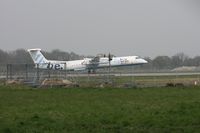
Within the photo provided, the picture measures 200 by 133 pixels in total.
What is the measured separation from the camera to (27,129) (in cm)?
1167

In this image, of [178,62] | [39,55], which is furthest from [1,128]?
[178,62]

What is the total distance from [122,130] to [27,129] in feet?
7.55

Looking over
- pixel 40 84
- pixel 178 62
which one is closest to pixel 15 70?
pixel 40 84

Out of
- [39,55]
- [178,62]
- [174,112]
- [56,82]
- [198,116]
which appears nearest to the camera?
[198,116]

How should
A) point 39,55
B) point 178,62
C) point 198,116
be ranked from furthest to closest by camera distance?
point 178,62 < point 39,55 < point 198,116

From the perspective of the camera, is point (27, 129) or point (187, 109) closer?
point (27, 129)

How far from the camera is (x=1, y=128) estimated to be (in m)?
11.6

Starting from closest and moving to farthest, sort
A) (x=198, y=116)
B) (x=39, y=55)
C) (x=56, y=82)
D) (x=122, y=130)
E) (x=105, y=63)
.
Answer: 1. (x=122, y=130)
2. (x=198, y=116)
3. (x=56, y=82)
4. (x=105, y=63)
5. (x=39, y=55)

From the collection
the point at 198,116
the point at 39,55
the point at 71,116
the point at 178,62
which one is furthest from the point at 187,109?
the point at 178,62

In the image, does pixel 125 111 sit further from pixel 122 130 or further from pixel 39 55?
pixel 39 55

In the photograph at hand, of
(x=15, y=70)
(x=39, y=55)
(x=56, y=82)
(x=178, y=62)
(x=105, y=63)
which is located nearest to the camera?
(x=56, y=82)

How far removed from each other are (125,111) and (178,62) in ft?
372

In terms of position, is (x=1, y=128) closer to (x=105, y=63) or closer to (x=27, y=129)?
(x=27, y=129)

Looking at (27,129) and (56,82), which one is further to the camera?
(56,82)
